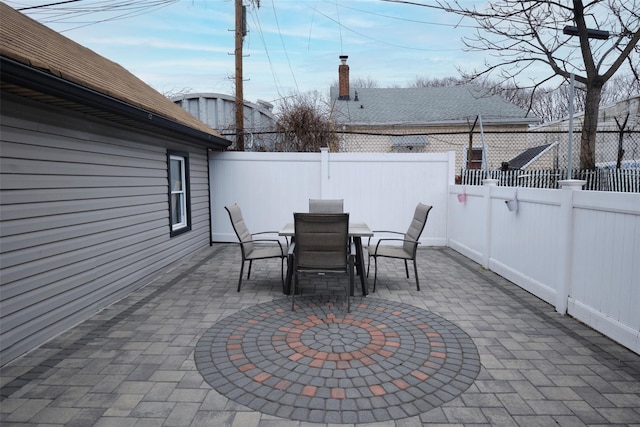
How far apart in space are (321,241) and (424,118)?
12.0m

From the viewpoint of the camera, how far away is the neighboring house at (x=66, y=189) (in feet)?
9.32

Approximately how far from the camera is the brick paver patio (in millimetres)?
2191

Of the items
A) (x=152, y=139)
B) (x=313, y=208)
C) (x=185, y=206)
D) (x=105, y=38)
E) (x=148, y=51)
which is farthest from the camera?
(x=148, y=51)

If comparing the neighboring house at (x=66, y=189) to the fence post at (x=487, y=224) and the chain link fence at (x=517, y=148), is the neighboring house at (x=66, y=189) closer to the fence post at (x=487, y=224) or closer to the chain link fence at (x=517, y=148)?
the chain link fence at (x=517, y=148)

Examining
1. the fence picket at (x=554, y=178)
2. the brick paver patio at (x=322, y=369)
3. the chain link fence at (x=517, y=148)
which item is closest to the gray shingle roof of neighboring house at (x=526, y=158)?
the chain link fence at (x=517, y=148)

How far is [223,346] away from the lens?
3.10 metres

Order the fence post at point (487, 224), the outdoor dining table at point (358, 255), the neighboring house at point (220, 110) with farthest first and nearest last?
1. the neighboring house at point (220, 110)
2. the fence post at point (487, 224)
3. the outdoor dining table at point (358, 255)

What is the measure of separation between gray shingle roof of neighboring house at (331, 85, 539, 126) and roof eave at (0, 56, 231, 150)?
969 cm

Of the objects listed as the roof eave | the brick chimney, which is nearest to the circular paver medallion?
the roof eave

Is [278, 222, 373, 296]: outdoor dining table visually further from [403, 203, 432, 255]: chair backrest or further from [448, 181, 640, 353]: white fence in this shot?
[448, 181, 640, 353]: white fence

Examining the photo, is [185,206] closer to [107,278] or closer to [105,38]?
[107,278]

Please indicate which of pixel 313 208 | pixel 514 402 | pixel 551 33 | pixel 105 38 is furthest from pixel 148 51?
pixel 514 402

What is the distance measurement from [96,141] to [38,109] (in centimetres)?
87

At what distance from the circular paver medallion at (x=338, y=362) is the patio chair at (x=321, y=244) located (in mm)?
452
